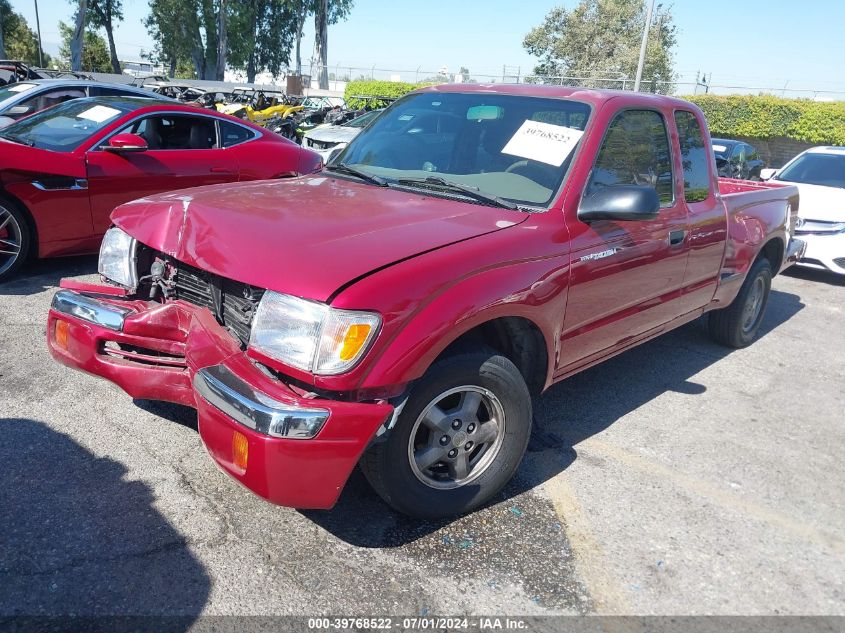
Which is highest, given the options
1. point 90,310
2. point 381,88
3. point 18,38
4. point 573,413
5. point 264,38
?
point 264,38

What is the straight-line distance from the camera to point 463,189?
3.32 meters

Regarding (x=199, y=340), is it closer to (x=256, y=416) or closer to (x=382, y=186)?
(x=256, y=416)

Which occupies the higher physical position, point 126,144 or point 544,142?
point 544,142

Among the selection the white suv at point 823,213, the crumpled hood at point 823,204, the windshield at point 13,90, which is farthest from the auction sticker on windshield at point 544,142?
the windshield at point 13,90

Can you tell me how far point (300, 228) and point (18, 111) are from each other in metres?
7.36

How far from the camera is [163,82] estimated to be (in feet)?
69.1

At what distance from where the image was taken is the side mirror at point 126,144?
570cm

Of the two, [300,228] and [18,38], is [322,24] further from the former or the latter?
→ [300,228]

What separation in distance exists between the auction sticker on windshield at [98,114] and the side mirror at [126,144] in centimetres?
36

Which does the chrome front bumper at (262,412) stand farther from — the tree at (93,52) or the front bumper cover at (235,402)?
the tree at (93,52)

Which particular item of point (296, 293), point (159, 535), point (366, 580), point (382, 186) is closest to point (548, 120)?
point (382, 186)

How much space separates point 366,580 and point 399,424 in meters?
0.59

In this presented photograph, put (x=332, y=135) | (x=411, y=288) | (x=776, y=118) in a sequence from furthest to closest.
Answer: (x=776, y=118) → (x=332, y=135) → (x=411, y=288)

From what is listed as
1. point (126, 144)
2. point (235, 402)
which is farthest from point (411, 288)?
point (126, 144)
